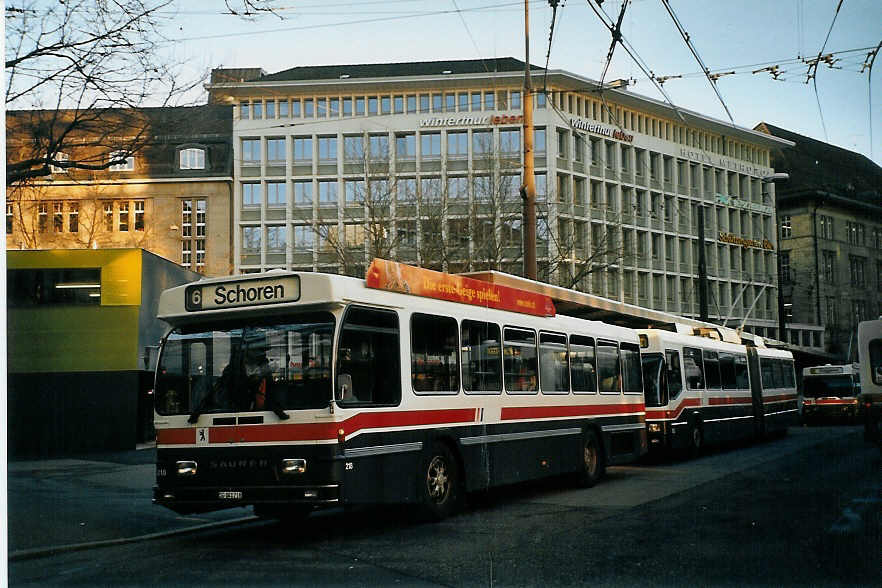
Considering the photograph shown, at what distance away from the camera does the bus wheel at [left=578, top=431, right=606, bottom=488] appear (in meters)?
16.0

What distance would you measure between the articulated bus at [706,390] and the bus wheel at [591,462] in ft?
13.1

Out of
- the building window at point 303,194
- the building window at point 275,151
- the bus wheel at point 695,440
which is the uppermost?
the building window at point 275,151

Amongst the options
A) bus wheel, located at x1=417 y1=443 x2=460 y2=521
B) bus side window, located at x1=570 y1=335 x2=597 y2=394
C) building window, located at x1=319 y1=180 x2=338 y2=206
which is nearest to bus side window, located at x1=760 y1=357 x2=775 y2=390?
bus side window, located at x1=570 y1=335 x2=597 y2=394

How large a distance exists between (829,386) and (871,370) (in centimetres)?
2060

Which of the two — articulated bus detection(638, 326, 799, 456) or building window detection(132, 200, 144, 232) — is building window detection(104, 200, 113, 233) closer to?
building window detection(132, 200, 144, 232)

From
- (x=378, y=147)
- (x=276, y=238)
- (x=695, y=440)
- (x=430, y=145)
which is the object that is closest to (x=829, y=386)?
(x=430, y=145)

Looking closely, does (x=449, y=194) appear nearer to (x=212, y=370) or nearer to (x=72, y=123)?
(x=72, y=123)

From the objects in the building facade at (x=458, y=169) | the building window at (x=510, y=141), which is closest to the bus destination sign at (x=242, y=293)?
the building facade at (x=458, y=169)

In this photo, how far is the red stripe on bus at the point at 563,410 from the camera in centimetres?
1377

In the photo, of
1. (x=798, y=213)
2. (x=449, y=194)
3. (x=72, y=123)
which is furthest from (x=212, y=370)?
(x=798, y=213)

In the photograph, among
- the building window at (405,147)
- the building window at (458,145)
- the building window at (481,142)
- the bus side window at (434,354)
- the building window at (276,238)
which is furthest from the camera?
the building window at (276,238)

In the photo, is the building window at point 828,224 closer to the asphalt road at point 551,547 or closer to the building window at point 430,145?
the asphalt road at point 551,547

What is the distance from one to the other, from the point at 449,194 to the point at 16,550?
25156 millimetres

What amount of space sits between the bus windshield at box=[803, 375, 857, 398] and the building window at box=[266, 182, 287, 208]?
2350cm
